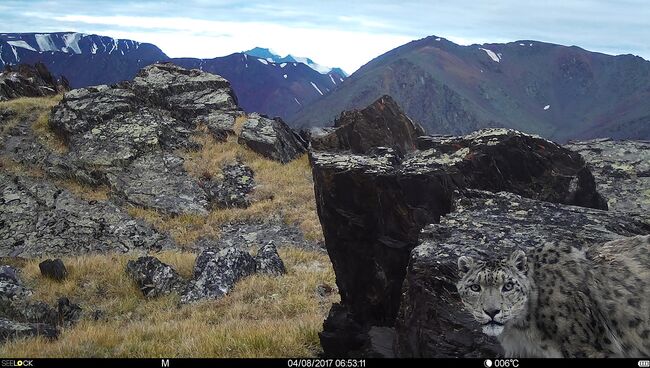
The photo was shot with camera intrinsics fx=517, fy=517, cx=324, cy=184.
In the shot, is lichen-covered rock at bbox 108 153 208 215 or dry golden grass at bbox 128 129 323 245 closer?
dry golden grass at bbox 128 129 323 245

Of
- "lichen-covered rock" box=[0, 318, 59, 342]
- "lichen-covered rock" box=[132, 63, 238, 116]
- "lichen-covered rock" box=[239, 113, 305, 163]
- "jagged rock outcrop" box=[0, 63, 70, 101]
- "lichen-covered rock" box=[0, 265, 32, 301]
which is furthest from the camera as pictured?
"jagged rock outcrop" box=[0, 63, 70, 101]

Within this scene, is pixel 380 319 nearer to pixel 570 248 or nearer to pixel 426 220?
pixel 426 220

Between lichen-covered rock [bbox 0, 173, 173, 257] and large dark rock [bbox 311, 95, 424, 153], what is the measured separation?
10.9 m

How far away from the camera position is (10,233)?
1051 inches

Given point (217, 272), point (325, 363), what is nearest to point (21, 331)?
point (217, 272)

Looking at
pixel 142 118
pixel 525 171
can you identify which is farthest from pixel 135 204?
pixel 525 171

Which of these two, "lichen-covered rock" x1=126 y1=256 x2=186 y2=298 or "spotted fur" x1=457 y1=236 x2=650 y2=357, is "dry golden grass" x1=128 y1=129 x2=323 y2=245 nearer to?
"lichen-covered rock" x1=126 y1=256 x2=186 y2=298

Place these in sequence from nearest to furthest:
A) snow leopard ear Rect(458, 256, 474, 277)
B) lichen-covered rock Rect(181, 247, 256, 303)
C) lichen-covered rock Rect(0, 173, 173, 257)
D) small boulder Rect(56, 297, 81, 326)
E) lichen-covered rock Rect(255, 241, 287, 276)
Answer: snow leopard ear Rect(458, 256, 474, 277), small boulder Rect(56, 297, 81, 326), lichen-covered rock Rect(181, 247, 256, 303), lichen-covered rock Rect(255, 241, 287, 276), lichen-covered rock Rect(0, 173, 173, 257)

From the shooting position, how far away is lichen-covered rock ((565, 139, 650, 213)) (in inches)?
938

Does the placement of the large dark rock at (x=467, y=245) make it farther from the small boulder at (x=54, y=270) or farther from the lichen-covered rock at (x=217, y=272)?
the small boulder at (x=54, y=270)

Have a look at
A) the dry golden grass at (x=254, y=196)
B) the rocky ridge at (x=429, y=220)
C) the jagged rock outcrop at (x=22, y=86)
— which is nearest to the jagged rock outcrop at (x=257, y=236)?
the dry golden grass at (x=254, y=196)

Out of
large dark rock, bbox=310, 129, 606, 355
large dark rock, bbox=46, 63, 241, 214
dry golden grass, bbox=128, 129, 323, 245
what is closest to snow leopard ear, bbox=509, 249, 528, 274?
large dark rock, bbox=310, 129, 606, 355

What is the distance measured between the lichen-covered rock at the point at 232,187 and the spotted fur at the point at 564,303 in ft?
84.5

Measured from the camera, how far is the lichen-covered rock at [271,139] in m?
39.3
